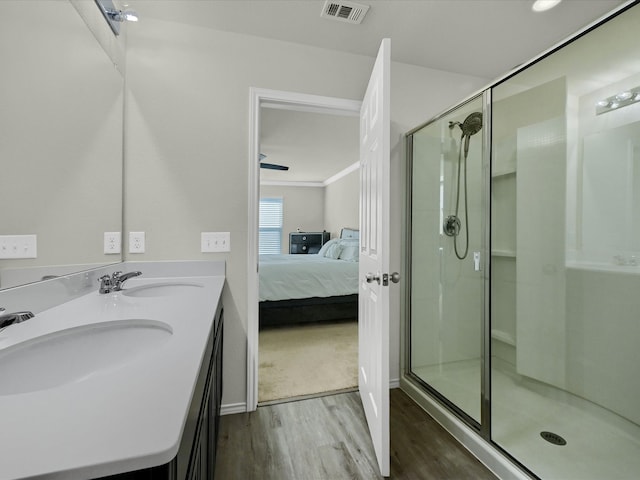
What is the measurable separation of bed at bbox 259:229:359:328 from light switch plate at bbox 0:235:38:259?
8.61 feet

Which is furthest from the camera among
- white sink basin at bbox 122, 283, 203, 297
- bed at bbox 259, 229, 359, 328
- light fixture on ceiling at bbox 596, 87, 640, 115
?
bed at bbox 259, 229, 359, 328

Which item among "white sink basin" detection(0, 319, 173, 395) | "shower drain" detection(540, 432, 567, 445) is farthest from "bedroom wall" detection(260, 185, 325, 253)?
"white sink basin" detection(0, 319, 173, 395)

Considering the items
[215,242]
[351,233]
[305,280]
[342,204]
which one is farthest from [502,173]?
[342,204]

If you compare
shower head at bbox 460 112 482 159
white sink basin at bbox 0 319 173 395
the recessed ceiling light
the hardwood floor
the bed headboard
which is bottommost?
the hardwood floor

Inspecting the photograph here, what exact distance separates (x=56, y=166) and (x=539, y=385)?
2.76 metres

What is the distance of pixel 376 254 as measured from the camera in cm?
166

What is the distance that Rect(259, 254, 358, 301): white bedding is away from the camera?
12.0 feet

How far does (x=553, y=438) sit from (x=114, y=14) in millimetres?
3175

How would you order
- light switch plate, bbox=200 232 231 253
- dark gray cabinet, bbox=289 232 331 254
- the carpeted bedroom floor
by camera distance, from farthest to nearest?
dark gray cabinet, bbox=289 232 331 254
the carpeted bedroom floor
light switch plate, bbox=200 232 231 253

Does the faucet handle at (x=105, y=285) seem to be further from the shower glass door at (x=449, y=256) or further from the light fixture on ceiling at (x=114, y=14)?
the shower glass door at (x=449, y=256)

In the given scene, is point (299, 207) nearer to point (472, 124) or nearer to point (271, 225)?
point (271, 225)

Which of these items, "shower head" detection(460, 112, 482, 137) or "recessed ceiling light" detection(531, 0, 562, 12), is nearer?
"recessed ceiling light" detection(531, 0, 562, 12)

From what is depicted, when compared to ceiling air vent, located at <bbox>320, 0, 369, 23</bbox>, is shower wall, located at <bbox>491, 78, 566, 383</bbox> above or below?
below

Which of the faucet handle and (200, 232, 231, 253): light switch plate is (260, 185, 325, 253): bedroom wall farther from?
the faucet handle
